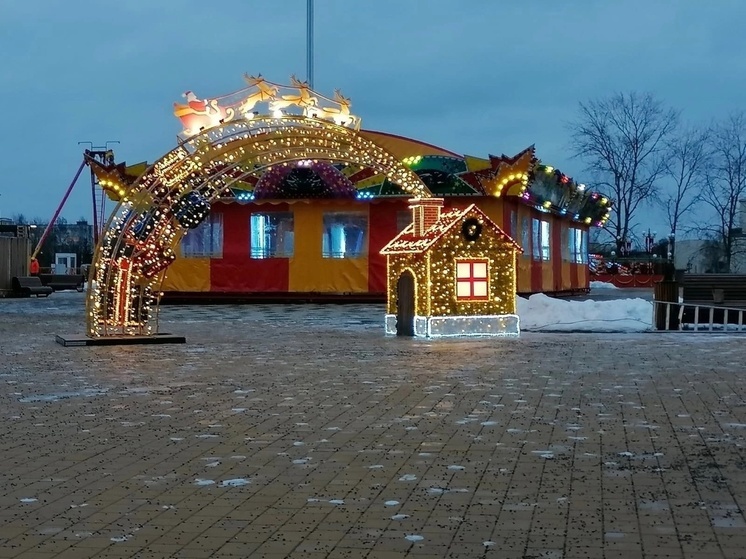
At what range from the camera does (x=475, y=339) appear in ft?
63.8

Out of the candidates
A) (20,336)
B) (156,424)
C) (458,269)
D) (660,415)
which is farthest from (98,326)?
(660,415)

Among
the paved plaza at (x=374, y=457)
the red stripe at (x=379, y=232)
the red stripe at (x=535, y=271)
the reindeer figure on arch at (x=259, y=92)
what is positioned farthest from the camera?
the red stripe at (x=535, y=271)

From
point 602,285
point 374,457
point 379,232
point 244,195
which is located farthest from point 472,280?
point 602,285

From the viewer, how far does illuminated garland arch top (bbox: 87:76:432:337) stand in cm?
1798

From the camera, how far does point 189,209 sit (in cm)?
1897

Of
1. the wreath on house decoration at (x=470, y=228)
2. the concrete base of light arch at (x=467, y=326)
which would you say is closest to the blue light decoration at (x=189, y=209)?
the concrete base of light arch at (x=467, y=326)

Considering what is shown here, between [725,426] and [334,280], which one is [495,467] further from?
[334,280]

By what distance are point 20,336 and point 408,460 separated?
14529 mm

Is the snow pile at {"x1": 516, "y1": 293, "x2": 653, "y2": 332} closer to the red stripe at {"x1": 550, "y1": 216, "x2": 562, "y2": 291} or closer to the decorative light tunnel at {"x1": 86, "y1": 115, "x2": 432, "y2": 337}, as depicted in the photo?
the decorative light tunnel at {"x1": 86, "y1": 115, "x2": 432, "y2": 337}

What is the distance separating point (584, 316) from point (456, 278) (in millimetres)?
5699

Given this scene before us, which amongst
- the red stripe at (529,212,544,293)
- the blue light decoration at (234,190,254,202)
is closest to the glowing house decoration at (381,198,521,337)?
the blue light decoration at (234,190,254,202)

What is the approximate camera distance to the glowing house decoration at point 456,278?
1992cm

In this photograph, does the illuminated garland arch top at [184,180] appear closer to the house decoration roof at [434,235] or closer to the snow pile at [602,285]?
the house decoration roof at [434,235]

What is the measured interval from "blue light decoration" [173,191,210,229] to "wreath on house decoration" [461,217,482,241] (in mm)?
4736
